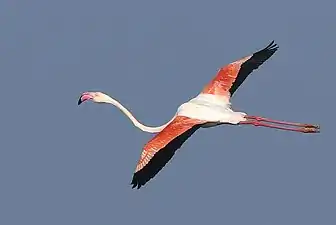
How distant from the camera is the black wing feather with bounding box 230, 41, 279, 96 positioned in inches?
2023

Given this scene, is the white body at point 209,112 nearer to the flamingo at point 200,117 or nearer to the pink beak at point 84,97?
the flamingo at point 200,117

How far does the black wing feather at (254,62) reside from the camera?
51.4 meters

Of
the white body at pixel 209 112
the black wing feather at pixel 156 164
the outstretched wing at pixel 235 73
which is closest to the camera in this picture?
the black wing feather at pixel 156 164

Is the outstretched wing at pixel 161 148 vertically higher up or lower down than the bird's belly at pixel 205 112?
lower down

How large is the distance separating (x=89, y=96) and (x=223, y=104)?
14.9 feet

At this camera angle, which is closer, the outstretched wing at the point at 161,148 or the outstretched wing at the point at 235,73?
the outstretched wing at the point at 161,148

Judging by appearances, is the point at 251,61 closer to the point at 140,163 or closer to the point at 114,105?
the point at 114,105

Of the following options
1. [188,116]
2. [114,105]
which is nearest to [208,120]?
[188,116]

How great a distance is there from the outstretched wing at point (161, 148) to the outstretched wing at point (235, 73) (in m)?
3.36

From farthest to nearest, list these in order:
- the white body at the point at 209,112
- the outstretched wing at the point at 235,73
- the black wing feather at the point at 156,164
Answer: the outstretched wing at the point at 235,73
the white body at the point at 209,112
the black wing feather at the point at 156,164

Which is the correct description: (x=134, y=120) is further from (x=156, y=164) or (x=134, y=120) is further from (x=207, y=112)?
(x=156, y=164)

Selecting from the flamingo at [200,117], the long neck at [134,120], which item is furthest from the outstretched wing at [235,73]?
the long neck at [134,120]

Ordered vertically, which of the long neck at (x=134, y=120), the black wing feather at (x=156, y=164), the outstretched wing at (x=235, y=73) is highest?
the outstretched wing at (x=235, y=73)

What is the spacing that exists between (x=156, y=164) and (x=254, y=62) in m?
8.03
